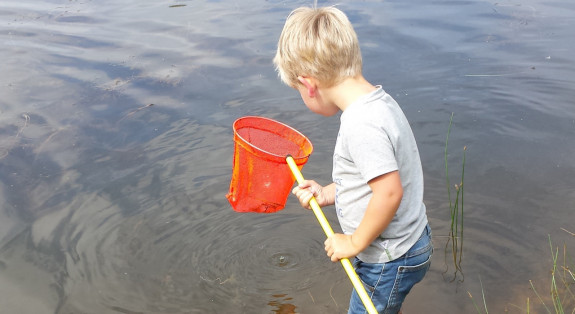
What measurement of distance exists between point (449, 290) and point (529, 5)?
18.4 feet

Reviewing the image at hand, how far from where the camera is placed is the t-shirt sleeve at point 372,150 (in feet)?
7.22

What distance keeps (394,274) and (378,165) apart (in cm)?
58

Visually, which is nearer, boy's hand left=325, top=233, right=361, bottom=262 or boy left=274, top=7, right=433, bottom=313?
boy left=274, top=7, right=433, bottom=313

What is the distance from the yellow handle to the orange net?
3.8 inches

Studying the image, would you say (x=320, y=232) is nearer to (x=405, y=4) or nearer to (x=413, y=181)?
(x=413, y=181)

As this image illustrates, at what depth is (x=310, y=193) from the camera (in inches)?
108

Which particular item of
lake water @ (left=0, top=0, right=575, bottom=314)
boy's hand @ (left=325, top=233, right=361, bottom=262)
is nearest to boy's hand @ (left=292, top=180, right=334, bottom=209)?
boy's hand @ (left=325, top=233, right=361, bottom=262)

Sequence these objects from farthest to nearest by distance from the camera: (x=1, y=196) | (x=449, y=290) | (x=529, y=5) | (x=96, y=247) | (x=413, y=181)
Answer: (x=529, y=5) < (x=1, y=196) < (x=96, y=247) < (x=449, y=290) < (x=413, y=181)

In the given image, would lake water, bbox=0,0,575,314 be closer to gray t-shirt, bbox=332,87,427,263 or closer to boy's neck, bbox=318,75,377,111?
gray t-shirt, bbox=332,87,427,263

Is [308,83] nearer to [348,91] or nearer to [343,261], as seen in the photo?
[348,91]

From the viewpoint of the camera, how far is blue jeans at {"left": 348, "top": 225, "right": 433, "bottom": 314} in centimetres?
252

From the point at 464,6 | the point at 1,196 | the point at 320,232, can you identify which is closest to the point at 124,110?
the point at 1,196

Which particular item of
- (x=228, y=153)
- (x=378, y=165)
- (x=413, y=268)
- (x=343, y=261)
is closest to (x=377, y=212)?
(x=378, y=165)

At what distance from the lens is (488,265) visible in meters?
Result: 3.79
